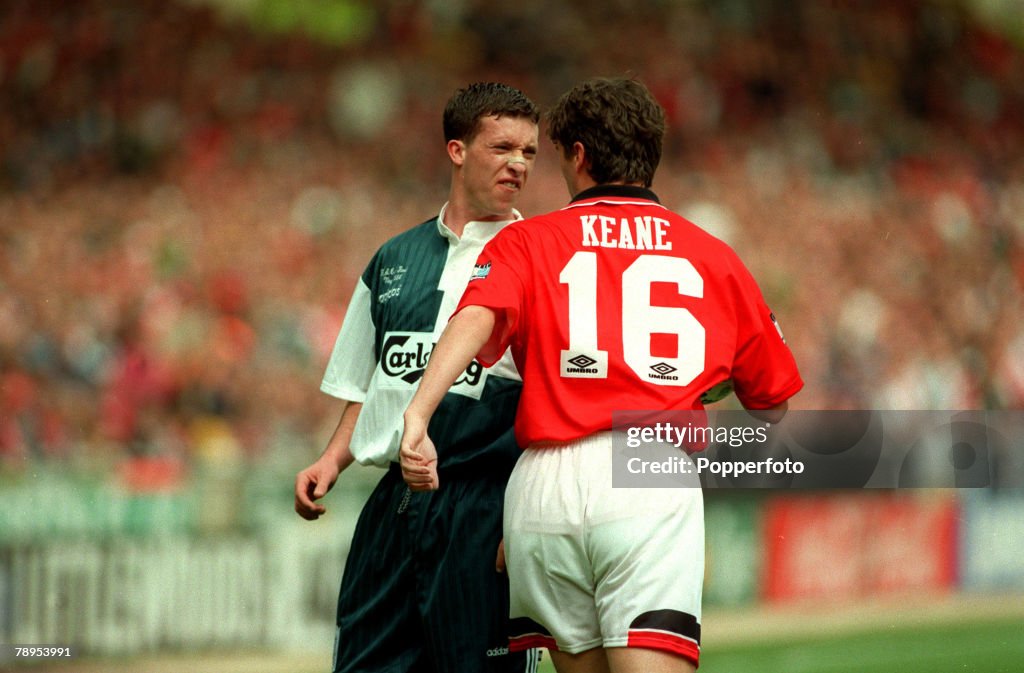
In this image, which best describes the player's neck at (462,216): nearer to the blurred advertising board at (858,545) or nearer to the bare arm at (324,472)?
the bare arm at (324,472)

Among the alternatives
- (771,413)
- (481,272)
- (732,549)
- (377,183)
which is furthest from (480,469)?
(377,183)

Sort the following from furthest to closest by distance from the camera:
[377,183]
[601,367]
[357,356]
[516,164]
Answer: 1. [377,183]
2. [357,356]
3. [516,164]
4. [601,367]

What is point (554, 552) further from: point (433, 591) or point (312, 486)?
point (312, 486)

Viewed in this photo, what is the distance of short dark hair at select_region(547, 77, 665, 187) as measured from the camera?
2.88 metres

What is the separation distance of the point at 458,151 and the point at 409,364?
596 millimetres

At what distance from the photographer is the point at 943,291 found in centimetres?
1099

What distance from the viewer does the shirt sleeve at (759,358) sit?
290 centimetres

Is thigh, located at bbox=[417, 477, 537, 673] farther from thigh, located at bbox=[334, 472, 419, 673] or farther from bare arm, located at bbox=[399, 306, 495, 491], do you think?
bare arm, located at bbox=[399, 306, 495, 491]

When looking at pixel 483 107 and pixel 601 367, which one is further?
pixel 483 107

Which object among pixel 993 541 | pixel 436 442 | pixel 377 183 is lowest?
pixel 993 541

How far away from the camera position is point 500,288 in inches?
108

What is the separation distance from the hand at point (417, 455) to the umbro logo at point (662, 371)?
51cm

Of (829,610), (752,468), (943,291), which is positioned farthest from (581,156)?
(943,291)

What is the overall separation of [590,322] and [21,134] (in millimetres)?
8261
